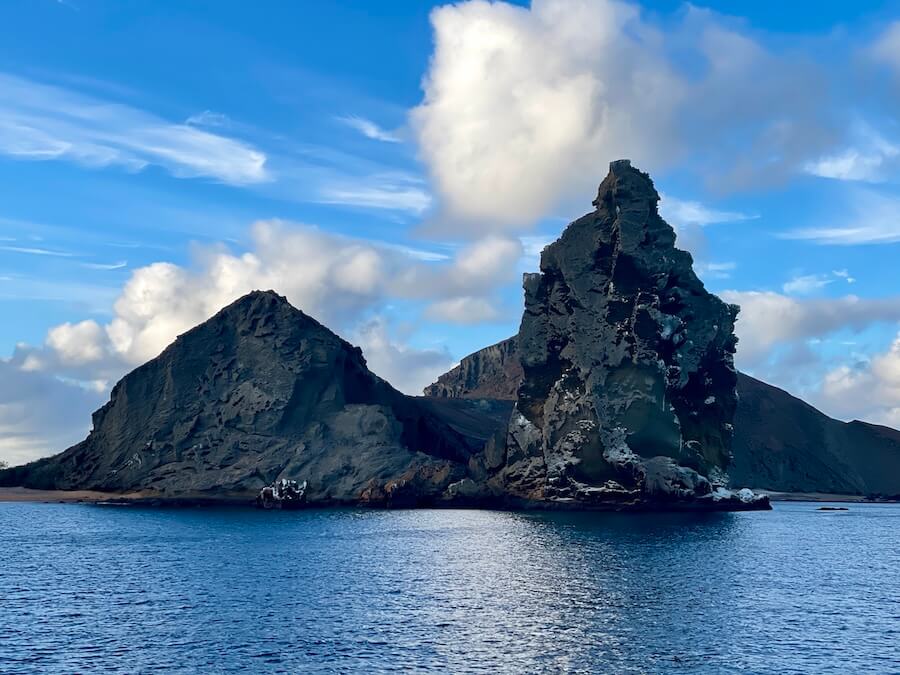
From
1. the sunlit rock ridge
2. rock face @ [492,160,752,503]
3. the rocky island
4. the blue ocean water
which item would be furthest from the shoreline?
the blue ocean water

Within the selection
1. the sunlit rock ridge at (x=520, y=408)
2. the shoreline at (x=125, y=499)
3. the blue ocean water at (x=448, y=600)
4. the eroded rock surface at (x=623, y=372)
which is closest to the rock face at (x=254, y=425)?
the sunlit rock ridge at (x=520, y=408)

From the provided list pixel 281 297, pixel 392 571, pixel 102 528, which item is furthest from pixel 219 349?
pixel 392 571

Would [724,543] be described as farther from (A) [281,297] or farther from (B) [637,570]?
(A) [281,297]

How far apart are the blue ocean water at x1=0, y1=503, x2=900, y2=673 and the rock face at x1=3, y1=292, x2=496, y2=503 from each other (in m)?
44.5

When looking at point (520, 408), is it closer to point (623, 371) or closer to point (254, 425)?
point (623, 371)

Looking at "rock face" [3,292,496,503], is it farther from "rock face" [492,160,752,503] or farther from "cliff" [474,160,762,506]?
"cliff" [474,160,762,506]

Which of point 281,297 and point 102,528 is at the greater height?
point 281,297

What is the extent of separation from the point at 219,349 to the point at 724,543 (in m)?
112

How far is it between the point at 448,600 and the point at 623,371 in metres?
83.7

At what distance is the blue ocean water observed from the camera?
48.2 metres

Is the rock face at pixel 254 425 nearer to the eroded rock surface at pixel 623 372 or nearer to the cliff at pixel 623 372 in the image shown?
the eroded rock surface at pixel 623 372

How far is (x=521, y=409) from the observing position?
517ft

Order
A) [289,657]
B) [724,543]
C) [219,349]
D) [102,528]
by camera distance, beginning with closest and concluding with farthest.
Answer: [289,657] < [724,543] < [102,528] < [219,349]

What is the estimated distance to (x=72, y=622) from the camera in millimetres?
57094
